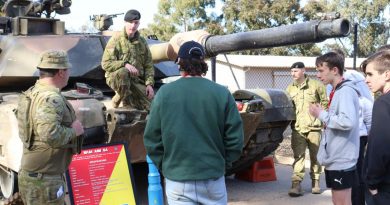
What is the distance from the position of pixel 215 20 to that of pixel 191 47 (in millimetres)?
29987

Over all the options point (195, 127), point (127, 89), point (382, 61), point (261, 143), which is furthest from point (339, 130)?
point (261, 143)

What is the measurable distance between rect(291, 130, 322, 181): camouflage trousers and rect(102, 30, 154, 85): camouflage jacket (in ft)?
7.67

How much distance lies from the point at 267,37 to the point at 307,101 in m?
2.47

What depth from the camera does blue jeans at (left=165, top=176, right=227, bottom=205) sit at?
11.4ft

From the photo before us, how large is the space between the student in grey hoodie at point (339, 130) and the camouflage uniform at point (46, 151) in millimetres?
2003

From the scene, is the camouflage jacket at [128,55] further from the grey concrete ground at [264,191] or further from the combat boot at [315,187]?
the combat boot at [315,187]

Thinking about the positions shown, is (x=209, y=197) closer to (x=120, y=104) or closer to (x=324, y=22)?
(x=324, y=22)

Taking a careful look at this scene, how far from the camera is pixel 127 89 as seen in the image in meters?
6.28

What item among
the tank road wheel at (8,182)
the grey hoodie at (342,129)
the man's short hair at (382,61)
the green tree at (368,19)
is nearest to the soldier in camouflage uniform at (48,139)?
the grey hoodie at (342,129)

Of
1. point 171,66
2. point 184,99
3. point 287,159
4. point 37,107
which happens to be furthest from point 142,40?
point 287,159

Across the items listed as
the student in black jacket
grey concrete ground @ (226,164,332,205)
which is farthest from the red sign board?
the student in black jacket

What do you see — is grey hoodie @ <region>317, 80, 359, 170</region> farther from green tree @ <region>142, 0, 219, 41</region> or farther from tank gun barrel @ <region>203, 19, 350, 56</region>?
green tree @ <region>142, 0, 219, 41</region>

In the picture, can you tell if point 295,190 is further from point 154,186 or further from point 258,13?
point 258,13

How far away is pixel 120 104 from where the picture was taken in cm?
644
